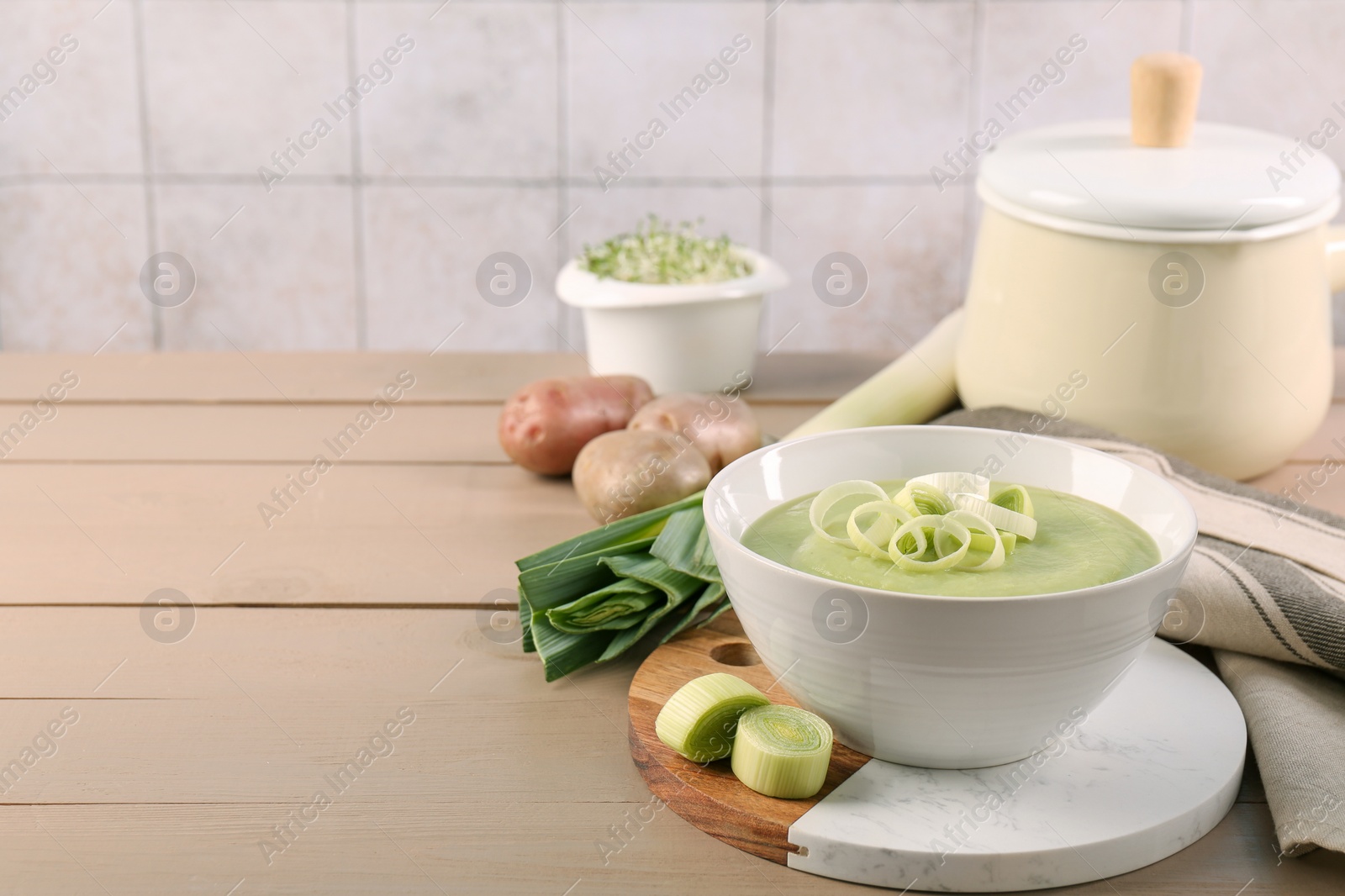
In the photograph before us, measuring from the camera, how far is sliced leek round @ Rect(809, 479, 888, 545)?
2.39 ft

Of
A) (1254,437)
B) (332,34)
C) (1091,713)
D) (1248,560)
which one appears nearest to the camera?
(1091,713)

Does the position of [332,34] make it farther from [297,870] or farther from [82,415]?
[297,870]

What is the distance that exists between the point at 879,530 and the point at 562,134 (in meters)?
1.71

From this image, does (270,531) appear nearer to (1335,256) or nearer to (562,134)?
(1335,256)

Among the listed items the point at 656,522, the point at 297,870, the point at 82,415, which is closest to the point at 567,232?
the point at 82,415

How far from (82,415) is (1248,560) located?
45.8 inches

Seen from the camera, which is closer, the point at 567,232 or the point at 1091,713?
the point at 1091,713

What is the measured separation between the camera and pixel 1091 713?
0.72m

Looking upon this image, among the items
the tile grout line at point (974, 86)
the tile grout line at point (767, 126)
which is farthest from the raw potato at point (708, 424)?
the tile grout line at point (974, 86)

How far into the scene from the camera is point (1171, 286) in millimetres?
989

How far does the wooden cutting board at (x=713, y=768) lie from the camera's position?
0.62 m

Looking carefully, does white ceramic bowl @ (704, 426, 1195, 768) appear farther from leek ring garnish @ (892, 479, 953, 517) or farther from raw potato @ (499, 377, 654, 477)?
raw potato @ (499, 377, 654, 477)

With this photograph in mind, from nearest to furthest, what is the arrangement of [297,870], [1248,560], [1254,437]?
[297,870]
[1248,560]
[1254,437]

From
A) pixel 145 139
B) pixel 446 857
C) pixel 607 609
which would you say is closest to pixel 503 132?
pixel 145 139
